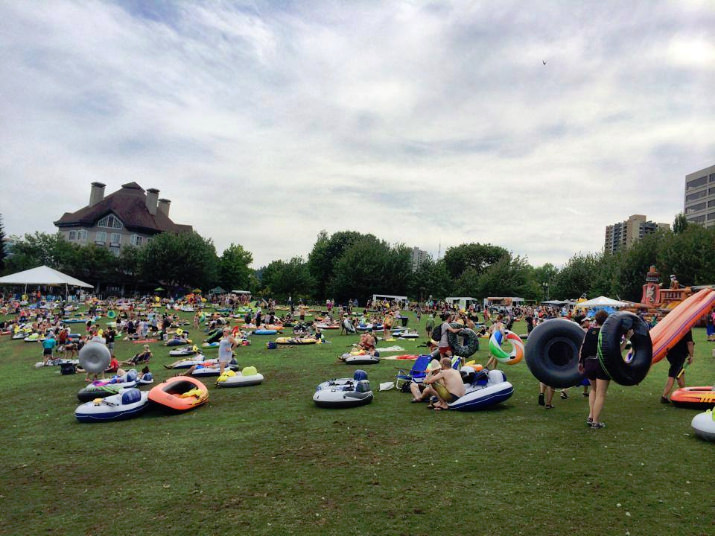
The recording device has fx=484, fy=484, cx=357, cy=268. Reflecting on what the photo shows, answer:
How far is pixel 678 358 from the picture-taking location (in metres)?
10.2

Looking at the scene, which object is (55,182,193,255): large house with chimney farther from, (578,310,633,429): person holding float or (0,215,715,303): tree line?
(578,310,633,429): person holding float

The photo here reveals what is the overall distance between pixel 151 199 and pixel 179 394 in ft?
260

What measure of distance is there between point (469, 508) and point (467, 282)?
71.5 meters

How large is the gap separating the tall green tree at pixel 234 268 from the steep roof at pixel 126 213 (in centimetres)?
861

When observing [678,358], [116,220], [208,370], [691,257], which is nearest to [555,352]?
[678,358]

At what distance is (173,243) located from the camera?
64.8 meters

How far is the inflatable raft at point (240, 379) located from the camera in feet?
46.2

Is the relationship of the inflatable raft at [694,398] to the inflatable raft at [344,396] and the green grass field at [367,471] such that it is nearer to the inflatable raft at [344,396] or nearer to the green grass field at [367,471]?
the green grass field at [367,471]

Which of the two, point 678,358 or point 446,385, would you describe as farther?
point 446,385

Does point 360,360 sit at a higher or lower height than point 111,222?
lower

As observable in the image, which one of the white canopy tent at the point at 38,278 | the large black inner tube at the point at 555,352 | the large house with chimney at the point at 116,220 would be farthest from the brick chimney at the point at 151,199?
the large black inner tube at the point at 555,352

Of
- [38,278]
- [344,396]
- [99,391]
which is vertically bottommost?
[99,391]

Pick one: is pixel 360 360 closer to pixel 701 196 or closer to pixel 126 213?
pixel 126 213

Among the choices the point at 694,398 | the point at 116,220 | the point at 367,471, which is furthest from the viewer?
the point at 116,220
